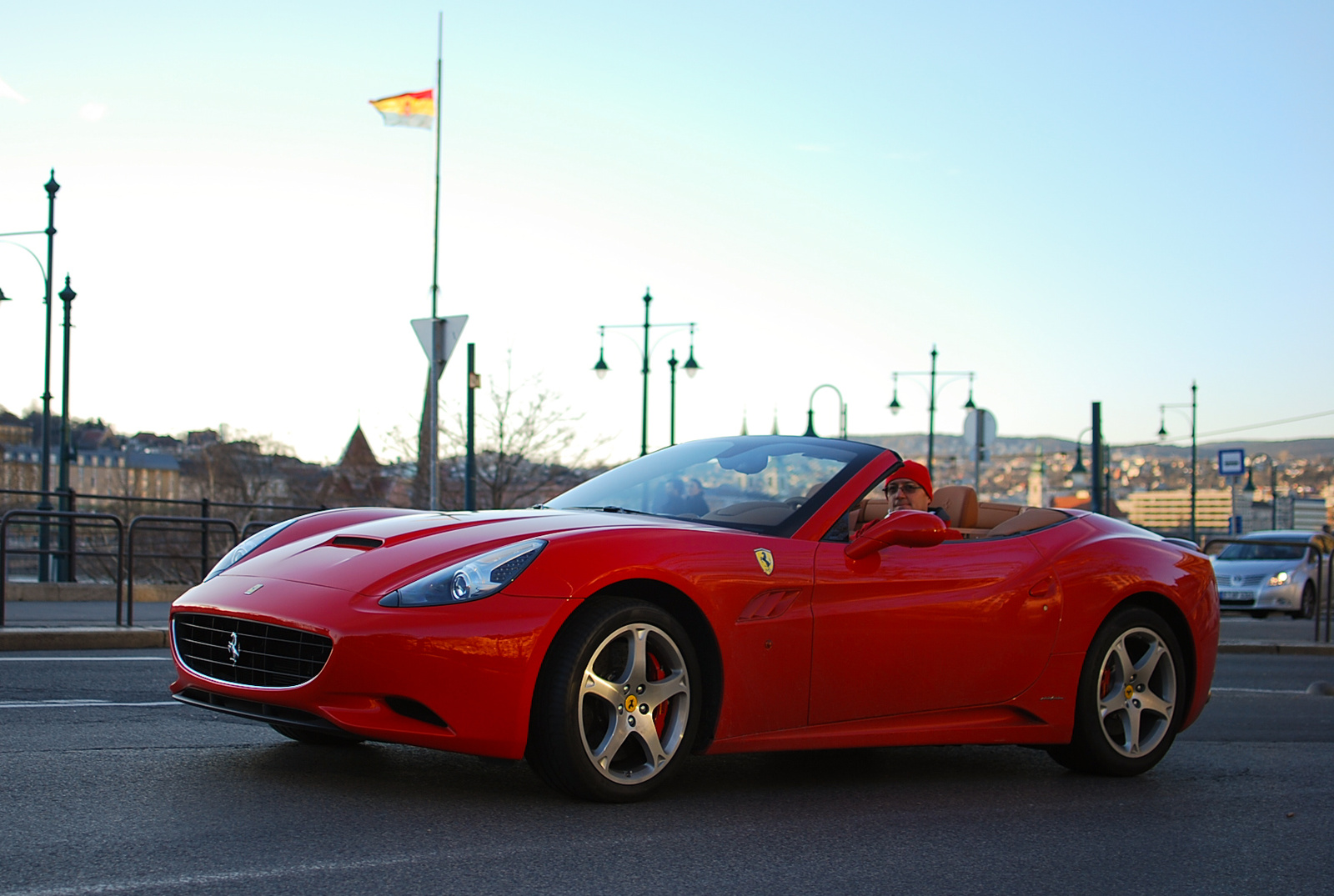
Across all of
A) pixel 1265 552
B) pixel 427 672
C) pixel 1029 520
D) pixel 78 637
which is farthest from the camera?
pixel 1265 552

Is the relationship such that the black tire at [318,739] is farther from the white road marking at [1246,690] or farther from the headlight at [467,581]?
the white road marking at [1246,690]

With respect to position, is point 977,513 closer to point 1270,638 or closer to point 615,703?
point 615,703

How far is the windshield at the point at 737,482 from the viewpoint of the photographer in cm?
530

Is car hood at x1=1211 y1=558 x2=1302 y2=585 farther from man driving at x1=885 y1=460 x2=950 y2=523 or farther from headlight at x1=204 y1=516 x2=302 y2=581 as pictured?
headlight at x1=204 y1=516 x2=302 y2=581

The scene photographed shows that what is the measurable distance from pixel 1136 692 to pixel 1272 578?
62.5 ft

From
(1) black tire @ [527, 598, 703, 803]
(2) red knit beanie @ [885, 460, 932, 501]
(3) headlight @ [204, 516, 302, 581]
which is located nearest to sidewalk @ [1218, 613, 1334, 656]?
(2) red knit beanie @ [885, 460, 932, 501]

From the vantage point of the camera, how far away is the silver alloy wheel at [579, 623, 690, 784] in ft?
14.4

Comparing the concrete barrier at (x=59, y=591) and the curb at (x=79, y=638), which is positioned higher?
the curb at (x=79, y=638)

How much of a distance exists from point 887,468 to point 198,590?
9.15 feet

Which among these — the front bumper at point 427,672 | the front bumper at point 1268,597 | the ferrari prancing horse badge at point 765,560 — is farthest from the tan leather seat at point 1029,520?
the front bumper at point 1268,597

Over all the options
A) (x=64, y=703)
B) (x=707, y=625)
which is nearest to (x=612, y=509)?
(x=707, y=625)

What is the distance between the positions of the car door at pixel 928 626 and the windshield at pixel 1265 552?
19537mm

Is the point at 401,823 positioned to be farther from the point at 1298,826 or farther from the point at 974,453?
the point at 974,453

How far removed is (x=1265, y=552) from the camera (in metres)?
24.1
